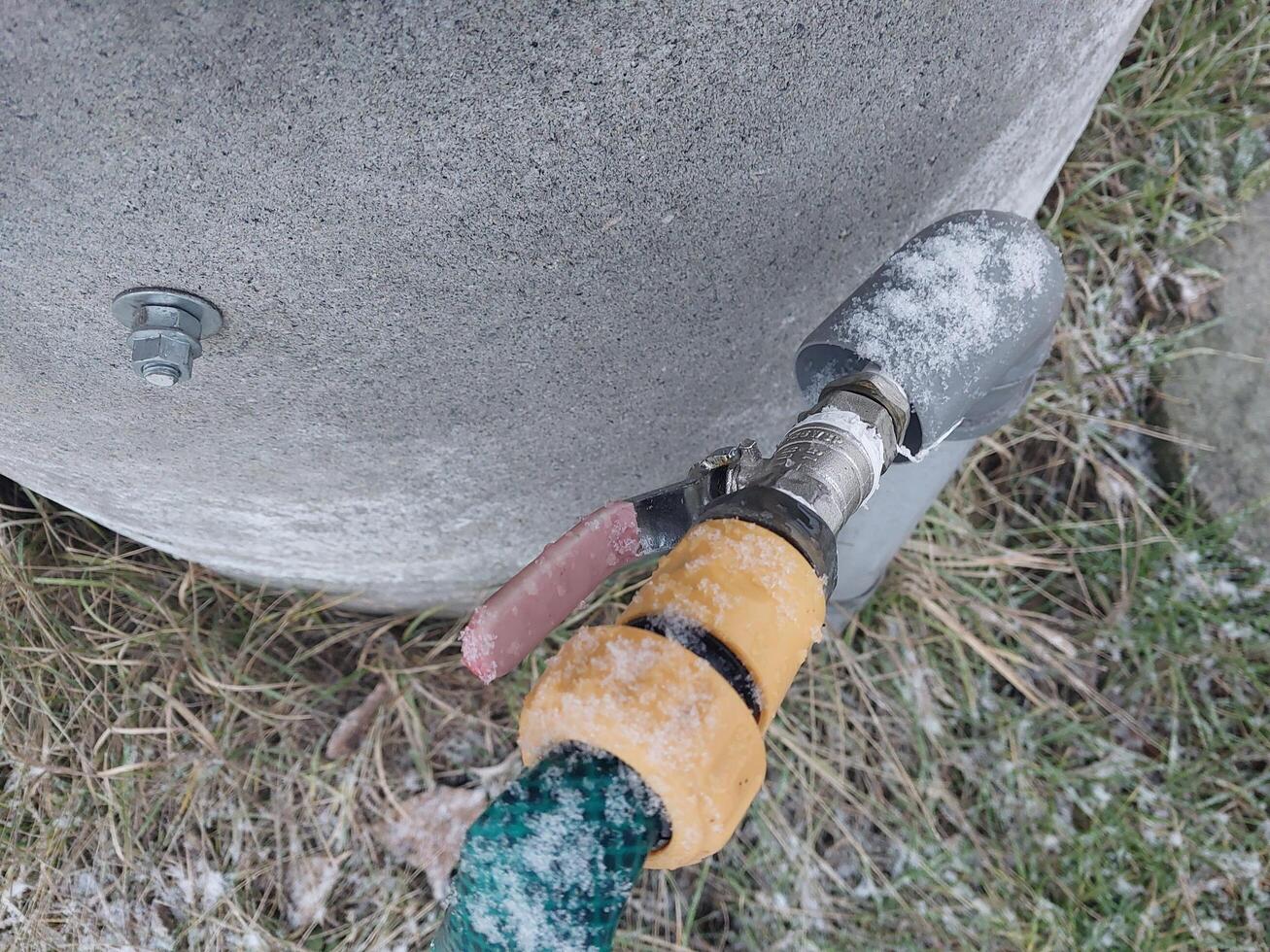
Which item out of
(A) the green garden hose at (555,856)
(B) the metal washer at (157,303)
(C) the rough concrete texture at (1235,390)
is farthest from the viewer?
(C) the rough concrete texture at (1235,390)

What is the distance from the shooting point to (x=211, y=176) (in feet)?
1.76

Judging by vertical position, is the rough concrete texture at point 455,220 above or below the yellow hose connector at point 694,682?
above

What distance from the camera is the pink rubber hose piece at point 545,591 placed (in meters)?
0.61

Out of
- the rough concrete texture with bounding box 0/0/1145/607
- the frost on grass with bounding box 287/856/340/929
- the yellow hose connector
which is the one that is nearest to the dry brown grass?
the frost on grass with bounding box 287/856/340/929

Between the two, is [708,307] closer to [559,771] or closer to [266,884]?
[559,771]

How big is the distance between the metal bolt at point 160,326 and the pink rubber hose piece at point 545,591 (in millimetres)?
249

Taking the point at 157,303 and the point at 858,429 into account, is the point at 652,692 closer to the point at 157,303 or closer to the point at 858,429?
the point at 858,429

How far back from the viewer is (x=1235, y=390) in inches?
64.5

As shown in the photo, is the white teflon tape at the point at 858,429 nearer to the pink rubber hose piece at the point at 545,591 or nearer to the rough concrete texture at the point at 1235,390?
the pink rubber hose piece at the point at 545,591

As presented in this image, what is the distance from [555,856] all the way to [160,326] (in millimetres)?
404

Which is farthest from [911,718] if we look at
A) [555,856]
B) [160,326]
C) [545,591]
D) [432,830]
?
[160,326]

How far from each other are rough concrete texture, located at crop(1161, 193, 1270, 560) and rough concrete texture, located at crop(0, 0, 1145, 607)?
828mm

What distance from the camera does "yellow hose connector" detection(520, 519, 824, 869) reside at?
19.5 inches

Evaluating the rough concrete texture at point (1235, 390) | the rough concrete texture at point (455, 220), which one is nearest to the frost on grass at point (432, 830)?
the rough concrete texture at point (455, 220)
